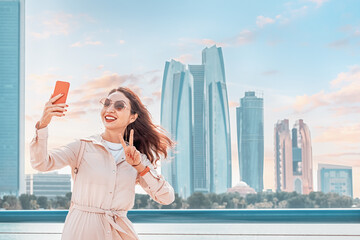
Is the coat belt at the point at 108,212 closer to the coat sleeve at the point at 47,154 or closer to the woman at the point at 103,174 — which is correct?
the woman at the point at 103,174

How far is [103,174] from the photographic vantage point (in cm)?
130

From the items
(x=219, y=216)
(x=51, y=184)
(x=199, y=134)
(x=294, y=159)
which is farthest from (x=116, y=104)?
(x=199, y=134)

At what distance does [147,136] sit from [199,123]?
70.6 ft

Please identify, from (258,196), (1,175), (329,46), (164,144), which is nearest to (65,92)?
(164,144)

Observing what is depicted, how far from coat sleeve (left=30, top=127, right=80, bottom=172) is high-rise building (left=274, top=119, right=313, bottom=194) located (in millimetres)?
18864

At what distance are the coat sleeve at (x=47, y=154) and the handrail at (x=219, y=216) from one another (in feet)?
16.3

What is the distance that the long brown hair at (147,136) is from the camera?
1.52 meters

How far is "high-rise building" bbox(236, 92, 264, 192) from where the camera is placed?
23297 mm

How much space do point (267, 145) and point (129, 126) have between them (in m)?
23.2

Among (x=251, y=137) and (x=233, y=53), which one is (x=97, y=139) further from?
(x=233, y=53)

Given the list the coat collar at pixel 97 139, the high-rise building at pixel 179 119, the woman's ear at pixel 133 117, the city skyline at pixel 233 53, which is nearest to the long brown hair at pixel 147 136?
the woman's ear at pixel 133 117

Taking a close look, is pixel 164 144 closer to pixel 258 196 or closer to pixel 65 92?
pixel 65 92

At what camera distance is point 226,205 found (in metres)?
16.6

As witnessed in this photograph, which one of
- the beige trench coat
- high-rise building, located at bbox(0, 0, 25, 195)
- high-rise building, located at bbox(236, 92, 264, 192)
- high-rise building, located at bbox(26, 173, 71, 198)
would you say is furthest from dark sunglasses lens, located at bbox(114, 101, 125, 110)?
high-rise building, located at bbox(0, 0, 25, 195)
